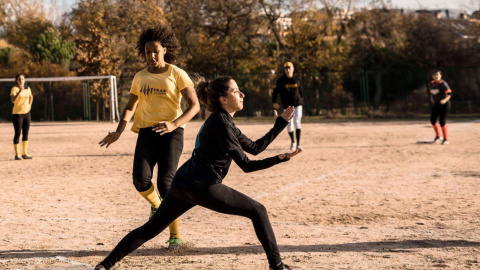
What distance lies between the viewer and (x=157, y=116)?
19.4 ft

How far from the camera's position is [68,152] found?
1577cm

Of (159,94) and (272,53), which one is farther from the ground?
(272,53)

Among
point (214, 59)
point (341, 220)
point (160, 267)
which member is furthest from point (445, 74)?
point (160, 267)

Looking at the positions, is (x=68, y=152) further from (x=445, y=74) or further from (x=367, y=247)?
(x=445, y=74)

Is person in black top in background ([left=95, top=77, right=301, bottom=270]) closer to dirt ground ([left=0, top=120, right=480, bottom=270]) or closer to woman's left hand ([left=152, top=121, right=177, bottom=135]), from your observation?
dirt ground ([left=0, top=120, right=480, bottom=270])

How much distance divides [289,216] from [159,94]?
2.31m

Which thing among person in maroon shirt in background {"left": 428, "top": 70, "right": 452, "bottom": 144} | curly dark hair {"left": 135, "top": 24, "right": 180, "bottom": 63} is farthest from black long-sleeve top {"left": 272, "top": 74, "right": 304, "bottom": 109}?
curly dark hair {"left": 135, "top": 24, "right": 180, "bottom": 63}

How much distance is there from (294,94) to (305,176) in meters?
4.58

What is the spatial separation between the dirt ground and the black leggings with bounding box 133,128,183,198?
0.64 meters

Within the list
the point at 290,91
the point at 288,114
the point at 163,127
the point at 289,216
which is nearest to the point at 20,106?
the point at 290,91

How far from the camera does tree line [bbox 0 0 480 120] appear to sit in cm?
3412

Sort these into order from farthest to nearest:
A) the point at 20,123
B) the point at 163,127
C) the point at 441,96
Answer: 1. the point at 441,96
2. the point at 20,123
3. the point at 163,127

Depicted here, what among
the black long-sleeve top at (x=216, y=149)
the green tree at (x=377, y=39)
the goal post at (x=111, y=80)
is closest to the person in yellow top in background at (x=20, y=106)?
the black long-sleeve top at (x=216, y=149)

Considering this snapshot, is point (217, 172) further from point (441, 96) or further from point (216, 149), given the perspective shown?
point (441, 96)
